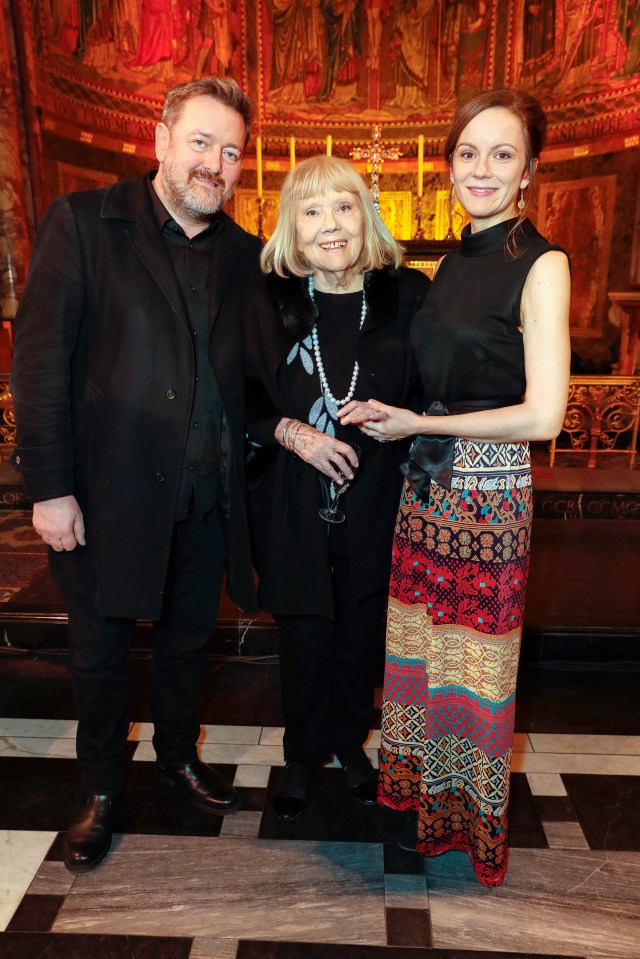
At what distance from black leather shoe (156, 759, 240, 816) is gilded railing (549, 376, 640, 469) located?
4498 mm

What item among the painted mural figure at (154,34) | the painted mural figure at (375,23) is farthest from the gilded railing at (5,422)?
the painted mural figure at (375,23)

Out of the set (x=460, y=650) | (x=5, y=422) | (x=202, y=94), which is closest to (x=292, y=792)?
(x=460, y=650)

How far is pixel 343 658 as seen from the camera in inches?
93.6

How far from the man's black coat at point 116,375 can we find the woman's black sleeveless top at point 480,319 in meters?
0.59

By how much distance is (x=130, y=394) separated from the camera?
1988 mm

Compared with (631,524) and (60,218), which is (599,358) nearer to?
(631,524)

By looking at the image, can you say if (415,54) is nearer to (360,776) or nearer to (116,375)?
(116,375)

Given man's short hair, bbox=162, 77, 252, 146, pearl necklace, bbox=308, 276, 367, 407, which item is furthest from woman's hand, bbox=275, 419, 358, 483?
man's short hair, bbox=162, 77, 252, 146

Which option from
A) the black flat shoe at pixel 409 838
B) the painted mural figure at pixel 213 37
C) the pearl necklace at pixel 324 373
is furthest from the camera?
the painted mural figure at pixel 213 37

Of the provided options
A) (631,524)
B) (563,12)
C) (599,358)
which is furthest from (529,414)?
(563,12)

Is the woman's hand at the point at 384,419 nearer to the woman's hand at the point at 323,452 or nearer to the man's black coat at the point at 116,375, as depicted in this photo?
the woman's hand at the point at 323,452

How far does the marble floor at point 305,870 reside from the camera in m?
1.90

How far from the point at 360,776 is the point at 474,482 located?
1.21 metres

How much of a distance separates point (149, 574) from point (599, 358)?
29.9 ft
